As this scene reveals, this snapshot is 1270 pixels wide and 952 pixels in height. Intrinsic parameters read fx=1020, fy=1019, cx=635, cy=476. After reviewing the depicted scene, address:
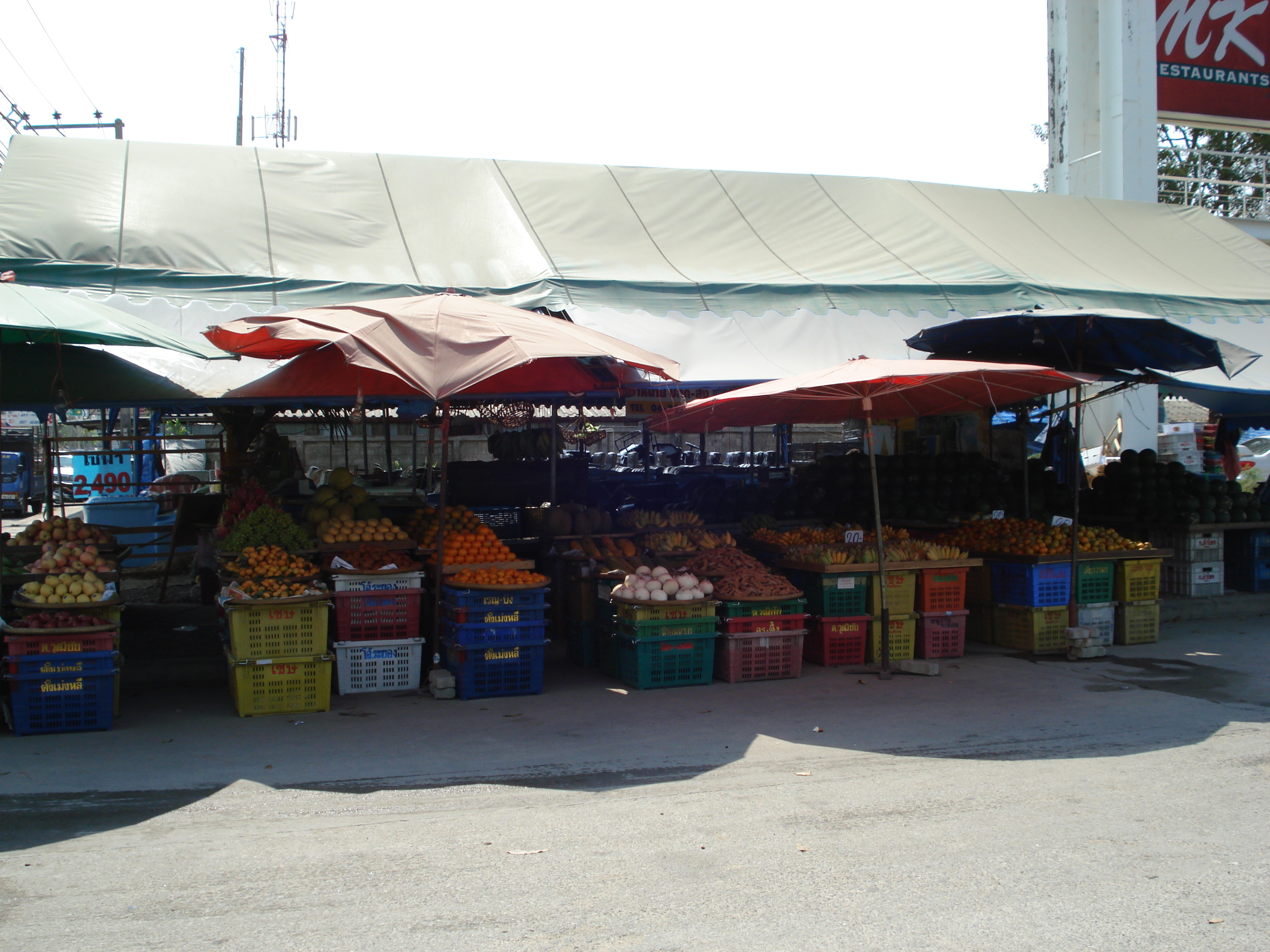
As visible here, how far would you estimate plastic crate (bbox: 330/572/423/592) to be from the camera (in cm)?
784

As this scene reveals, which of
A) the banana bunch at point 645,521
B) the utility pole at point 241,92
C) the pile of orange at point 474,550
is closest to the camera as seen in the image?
the pile of orange at point 474,550

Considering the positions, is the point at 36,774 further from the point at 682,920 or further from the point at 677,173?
the point at 677,173

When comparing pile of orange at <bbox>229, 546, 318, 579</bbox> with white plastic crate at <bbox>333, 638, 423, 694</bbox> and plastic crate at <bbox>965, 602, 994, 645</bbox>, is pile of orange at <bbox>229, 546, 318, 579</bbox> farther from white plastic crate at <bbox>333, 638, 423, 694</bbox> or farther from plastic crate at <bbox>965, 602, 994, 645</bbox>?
plastic crate at <bbox>965, 602, 994, 645</bbox>

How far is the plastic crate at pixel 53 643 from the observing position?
657cm

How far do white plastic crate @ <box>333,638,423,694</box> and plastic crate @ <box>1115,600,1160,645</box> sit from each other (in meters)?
6.61

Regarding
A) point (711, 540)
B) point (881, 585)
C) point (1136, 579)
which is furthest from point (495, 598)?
point (1136, 579)

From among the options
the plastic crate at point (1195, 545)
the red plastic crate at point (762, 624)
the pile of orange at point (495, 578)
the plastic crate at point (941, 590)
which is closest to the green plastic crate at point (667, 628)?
the red plastic crate at point (762, 624)

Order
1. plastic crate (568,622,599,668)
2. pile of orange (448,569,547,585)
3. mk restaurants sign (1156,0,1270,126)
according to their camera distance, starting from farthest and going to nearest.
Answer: mk restaurants sign (1156,0,1270,126)
plastic crate (568,622,599,668)
pile of orange (448,569,547,585)

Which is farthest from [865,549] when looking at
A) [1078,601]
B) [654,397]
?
[654,397]

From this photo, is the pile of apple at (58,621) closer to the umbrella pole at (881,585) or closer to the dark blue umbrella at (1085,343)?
the umbrella pole at (881,585)

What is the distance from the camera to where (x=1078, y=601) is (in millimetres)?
9477

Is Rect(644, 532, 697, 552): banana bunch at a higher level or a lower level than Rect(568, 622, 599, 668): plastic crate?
higher

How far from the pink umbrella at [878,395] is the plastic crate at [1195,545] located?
8.59 feet

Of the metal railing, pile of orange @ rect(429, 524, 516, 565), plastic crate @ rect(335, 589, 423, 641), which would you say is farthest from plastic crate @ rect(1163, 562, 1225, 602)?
the metal railing
